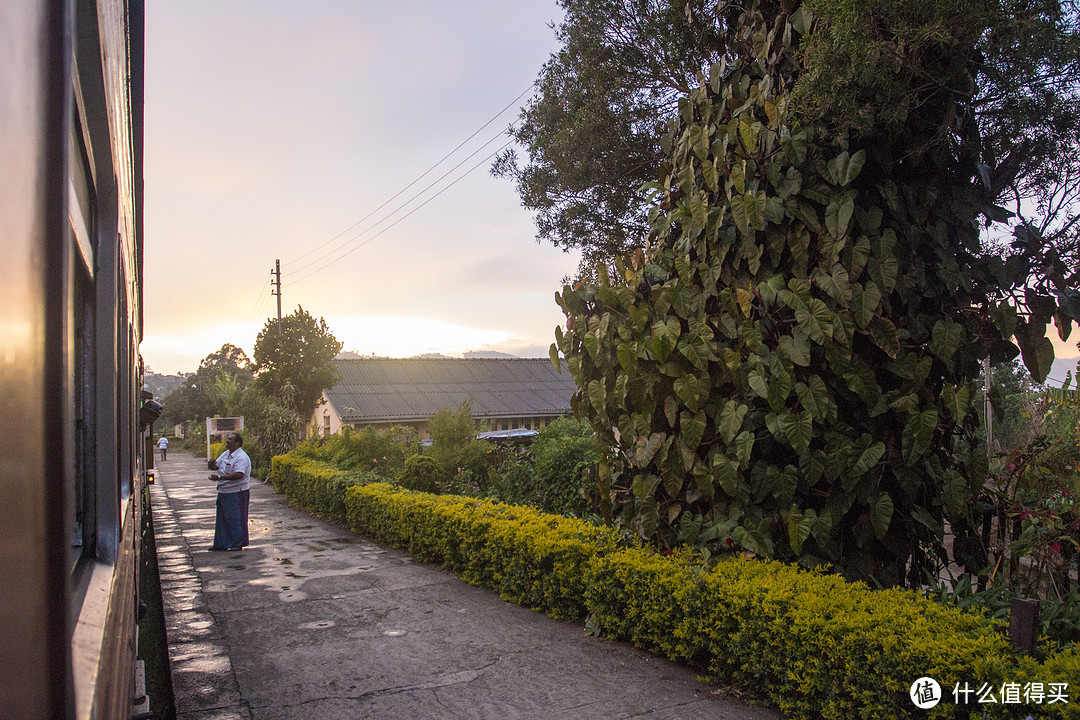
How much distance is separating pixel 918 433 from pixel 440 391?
33853 mm

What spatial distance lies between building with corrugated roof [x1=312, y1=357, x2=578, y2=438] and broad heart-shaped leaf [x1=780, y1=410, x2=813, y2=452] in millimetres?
28862

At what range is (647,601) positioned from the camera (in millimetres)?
4945

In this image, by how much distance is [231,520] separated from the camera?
971 centimetres

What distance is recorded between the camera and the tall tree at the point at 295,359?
83.3 feet

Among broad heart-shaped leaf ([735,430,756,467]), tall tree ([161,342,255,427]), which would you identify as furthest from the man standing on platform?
tall tree ([161,342,255,427])

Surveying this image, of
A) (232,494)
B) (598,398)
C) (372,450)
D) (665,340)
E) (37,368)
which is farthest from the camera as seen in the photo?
(372,450)

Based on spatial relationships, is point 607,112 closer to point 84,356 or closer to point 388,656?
point 388,656

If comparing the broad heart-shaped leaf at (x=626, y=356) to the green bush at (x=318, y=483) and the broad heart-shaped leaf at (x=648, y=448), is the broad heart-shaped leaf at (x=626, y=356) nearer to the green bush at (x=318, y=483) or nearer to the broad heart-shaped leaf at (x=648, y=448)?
the broad heart-shaped leaf at (x=648, y=448)

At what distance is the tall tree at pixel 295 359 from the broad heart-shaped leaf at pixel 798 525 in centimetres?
2259

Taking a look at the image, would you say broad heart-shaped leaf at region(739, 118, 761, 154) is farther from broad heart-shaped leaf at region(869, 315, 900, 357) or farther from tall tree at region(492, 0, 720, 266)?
tall tree at region(492, 0, 720, 266)

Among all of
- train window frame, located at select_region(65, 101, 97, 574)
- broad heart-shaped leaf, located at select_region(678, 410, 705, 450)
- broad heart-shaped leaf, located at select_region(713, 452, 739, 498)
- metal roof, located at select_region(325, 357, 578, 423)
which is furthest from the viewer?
metal roof, located at select_region(325, 357, 578, 423)

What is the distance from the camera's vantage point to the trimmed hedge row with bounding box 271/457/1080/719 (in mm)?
3271

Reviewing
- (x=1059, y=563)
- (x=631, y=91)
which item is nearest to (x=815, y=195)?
(x=1059, y=563)

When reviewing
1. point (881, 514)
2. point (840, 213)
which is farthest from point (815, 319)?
point (881, 514)
